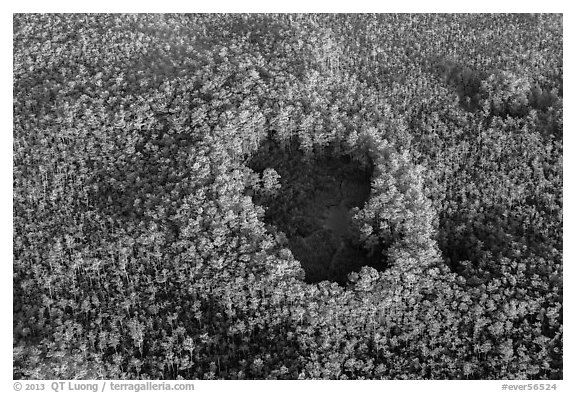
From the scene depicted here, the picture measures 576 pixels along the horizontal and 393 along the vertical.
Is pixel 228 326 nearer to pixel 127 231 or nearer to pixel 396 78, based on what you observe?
pixel 127 231

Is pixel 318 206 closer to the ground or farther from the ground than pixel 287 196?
closer to the ground

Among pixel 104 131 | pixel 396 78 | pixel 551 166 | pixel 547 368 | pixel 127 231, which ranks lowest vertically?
pixel 547 368

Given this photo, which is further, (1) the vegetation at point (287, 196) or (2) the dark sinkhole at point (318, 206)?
(2) the dark sinkhole at point (318, 206)

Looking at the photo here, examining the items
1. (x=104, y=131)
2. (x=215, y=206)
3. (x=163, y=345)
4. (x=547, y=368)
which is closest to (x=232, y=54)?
(x=104, y=131)

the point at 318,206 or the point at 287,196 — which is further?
the point at 287,196
